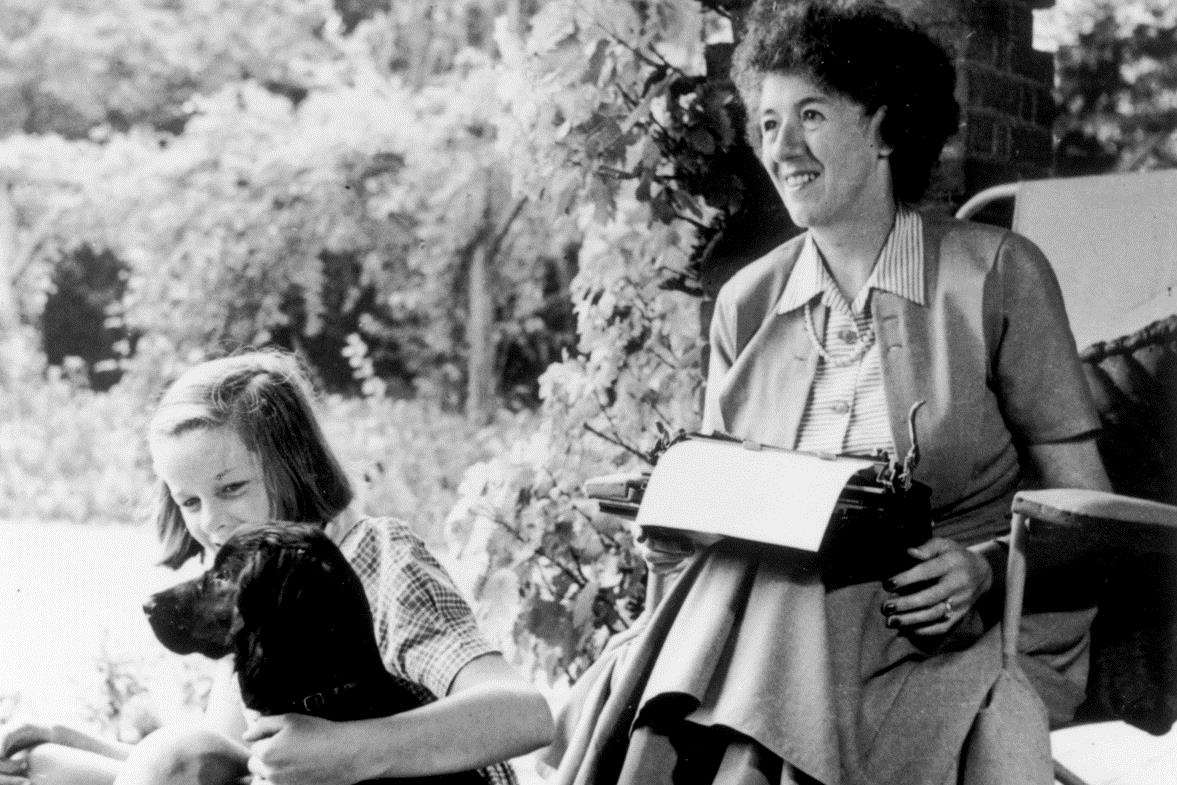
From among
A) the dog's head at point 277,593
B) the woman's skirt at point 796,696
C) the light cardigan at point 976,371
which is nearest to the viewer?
the dog's head at point 277,593

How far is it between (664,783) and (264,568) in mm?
521

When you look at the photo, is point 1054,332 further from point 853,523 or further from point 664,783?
point 664,783

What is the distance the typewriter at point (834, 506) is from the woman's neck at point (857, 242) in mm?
278

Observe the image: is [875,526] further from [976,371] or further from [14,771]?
[14,771]

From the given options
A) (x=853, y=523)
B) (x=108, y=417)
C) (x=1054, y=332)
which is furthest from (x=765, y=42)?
(x=108, y=417)

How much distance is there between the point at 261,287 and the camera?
5090 millimetres

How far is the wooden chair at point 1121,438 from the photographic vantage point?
1.57 m

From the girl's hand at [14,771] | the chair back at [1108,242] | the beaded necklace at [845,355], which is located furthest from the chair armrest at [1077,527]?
the girl's hand at [14,771]

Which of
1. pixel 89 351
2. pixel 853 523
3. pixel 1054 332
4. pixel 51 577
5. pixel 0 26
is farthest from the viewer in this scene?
pixel 89 351

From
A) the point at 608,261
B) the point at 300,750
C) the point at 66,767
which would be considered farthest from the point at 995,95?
the point at 66,767

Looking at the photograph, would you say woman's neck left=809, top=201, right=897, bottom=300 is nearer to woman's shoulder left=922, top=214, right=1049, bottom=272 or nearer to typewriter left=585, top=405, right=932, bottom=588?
woman's shoulder left=922, top=214, right=1049, bottom=272

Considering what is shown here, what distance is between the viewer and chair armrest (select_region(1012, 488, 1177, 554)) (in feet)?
4.95

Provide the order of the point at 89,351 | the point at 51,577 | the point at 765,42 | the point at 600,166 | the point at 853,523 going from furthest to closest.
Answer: the point at 89,351, the point at 51,577, the point at 600,166, the point at 765,42, the point at 853,523

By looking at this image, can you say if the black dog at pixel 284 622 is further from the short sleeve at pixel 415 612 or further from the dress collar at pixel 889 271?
the dress collar at pixel 889 271
